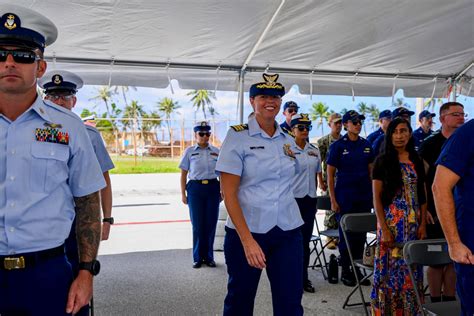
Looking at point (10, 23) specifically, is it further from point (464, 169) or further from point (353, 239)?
point (353, 239)

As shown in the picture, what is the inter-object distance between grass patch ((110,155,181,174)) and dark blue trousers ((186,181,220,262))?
1897 centimetres

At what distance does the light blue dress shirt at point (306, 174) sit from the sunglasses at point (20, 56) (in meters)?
2.79

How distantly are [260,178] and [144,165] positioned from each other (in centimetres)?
2264

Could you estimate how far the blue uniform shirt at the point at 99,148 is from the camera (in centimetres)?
311

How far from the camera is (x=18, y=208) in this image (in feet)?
5.14

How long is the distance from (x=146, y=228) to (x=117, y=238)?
3.28 feet

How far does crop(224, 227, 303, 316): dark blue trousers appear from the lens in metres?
2.56

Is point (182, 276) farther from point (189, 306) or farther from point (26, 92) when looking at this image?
point (26, 92)

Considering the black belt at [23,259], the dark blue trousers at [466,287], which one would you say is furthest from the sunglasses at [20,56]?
the dark blue trousers at [466,287]

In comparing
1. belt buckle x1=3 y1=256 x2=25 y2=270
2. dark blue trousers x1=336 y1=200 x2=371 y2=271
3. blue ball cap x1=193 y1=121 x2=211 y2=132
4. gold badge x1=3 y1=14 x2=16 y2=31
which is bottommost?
dark blue trousers x1=336 y1=200 x2=371 y2=271

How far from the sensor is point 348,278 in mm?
4645

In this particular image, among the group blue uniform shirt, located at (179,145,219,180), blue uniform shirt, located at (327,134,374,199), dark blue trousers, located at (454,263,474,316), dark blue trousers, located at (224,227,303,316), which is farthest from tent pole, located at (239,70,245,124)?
dark blue trousers, located at (454,263,474,316)

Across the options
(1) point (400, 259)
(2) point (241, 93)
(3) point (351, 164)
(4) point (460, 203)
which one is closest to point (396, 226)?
(1) point (400, 259)

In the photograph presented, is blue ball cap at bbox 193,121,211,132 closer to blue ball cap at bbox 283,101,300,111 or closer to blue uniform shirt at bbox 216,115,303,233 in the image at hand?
blue ball cap at bbox 283,101,300,111
